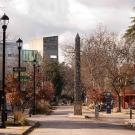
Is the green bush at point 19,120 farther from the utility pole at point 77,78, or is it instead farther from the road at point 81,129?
the utility pole at point 77,78

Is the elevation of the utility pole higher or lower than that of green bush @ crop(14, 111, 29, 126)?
higher

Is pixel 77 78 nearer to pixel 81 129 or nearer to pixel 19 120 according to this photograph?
pixel 19 120

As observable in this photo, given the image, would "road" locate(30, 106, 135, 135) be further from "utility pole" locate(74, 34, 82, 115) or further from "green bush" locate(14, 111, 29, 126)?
"utility pole" locate(74, 34, 82, 115)

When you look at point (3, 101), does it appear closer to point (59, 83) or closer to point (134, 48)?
point (134, 48)

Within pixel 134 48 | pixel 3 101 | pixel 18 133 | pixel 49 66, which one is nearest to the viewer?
pixel 18 133

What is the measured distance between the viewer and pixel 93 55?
90625 millimetres

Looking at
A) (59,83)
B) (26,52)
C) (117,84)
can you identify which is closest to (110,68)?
(117,84)

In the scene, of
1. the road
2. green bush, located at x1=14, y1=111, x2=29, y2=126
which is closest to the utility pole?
the road

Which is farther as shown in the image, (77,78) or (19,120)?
(77,78)

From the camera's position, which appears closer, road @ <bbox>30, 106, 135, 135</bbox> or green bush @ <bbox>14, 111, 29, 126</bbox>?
road @ <bbox>30, 106, 135, 135</bbox>

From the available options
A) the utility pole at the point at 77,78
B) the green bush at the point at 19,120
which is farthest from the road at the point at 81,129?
the utility pole at the point at 77,78

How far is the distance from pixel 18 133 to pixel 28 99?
47.5m

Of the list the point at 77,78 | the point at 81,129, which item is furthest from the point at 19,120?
the point at 77,78

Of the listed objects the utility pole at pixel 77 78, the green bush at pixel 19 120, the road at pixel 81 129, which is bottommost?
the road at pixel 81 129
